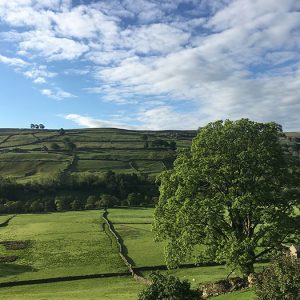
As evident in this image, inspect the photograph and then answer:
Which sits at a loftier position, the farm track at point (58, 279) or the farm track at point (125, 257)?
the farm track at point (125, 257)

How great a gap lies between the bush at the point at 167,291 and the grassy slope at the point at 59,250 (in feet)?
110

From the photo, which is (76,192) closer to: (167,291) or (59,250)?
(59,250)

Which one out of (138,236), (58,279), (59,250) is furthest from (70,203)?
(58,279)

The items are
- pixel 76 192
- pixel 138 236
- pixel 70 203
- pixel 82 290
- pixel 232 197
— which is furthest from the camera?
pixel 76 192

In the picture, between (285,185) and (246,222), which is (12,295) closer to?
(246,222)

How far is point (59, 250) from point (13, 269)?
1169 centimetres

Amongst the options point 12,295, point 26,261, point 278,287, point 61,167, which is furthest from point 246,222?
point 61,167

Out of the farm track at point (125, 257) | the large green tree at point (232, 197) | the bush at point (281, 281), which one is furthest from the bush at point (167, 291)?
the farm track at point (125, 257)

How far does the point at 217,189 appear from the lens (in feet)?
129

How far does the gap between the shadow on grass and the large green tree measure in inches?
1326

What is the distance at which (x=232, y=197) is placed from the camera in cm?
3691

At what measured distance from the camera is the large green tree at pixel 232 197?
36156 mm

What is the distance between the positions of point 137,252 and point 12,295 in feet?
84.7

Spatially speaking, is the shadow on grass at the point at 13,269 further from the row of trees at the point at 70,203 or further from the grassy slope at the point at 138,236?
the row of trees at the point at 70,203
